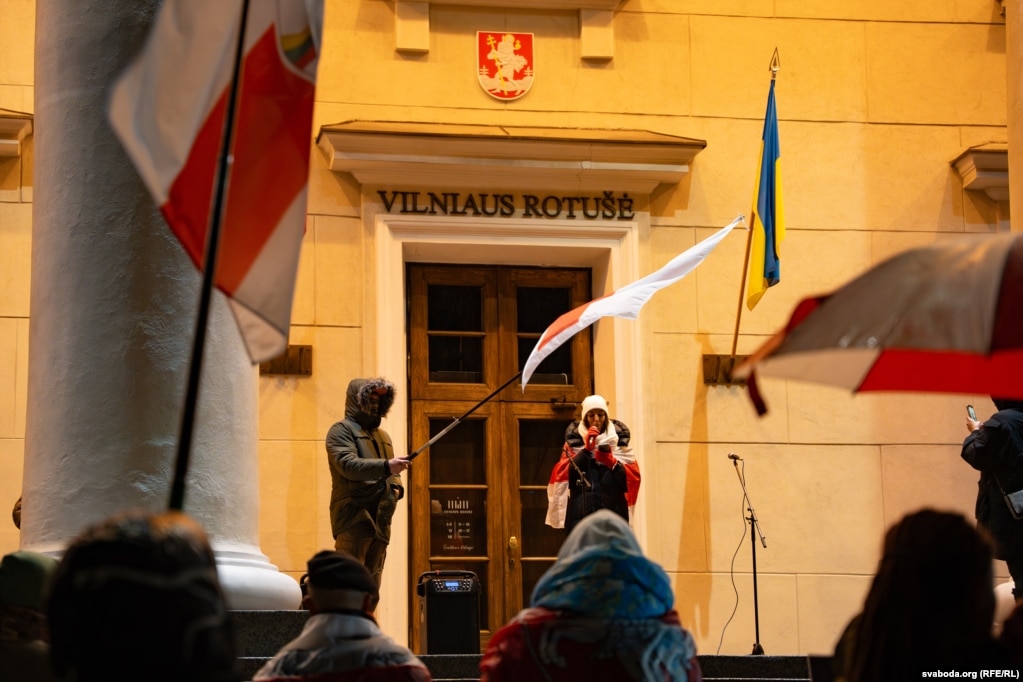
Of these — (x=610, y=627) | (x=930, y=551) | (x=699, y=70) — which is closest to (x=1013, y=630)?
(x=930, y=551)

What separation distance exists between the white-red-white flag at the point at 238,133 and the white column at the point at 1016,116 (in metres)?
7.70

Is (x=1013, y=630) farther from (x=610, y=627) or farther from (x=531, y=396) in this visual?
(x=531, y=396)

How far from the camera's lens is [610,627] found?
12.7ft

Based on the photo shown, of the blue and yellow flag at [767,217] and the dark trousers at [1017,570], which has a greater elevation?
the blue and yellow flag at [767,217]

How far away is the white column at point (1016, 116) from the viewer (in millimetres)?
11039

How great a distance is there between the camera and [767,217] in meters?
12.9

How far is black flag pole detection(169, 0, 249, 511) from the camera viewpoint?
3346 millimetres

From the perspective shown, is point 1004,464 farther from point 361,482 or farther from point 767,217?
point 767,217

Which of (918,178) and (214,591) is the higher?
(918,178)

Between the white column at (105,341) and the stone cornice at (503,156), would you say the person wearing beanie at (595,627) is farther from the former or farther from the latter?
the stone cornice at (503,156)

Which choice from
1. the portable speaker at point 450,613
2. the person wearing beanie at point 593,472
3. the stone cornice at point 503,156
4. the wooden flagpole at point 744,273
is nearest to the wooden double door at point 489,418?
the stone cornice at point 503,156

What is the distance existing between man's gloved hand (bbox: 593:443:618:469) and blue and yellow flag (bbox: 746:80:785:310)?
2124 millimetres

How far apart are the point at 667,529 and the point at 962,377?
29.3ft

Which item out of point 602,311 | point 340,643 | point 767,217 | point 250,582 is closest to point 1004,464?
point 602,311
